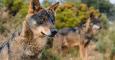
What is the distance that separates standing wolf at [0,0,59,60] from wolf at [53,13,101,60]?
12379mm

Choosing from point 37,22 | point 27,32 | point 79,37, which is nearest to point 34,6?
point 37,22

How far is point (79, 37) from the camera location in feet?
76.1

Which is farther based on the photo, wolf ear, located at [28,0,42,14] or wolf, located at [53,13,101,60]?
wolf, located at [53,13,101,60]

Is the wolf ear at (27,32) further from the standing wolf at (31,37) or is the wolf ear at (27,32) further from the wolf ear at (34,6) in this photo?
the wolf ear at (34,6)

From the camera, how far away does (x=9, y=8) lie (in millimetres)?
22672

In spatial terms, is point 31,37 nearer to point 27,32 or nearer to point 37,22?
point 27,32

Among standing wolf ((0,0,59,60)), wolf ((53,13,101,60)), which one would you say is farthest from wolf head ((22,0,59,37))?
wolf ((53,13,101,60))

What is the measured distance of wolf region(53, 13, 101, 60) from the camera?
2252cm

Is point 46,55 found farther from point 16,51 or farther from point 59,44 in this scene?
point 59,44

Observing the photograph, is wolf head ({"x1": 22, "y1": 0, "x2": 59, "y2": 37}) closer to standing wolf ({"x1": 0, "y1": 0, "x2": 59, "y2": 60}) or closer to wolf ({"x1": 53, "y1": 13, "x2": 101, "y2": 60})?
standing wolf ({"x1": 0, "y1": 0, "x2": 59, "y2": 60})

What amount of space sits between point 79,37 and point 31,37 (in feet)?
46.3

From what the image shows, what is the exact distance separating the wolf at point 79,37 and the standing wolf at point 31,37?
12379 millimetres

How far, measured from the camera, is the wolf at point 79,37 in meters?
22.5

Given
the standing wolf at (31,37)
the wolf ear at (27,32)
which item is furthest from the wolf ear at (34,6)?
the wolf ear at (27,32)
